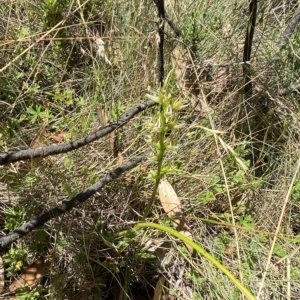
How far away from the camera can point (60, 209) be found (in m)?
1.38

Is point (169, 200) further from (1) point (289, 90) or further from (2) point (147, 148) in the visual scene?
(1) point (289, 90)

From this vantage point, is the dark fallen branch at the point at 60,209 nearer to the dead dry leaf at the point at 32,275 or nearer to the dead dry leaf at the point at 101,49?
the dead dry leaf at the point at 32,275

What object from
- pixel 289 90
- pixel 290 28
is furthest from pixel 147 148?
pixel 290 28

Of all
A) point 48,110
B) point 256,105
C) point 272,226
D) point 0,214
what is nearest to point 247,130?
point 256,105

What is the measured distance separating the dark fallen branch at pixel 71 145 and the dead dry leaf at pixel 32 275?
36 cm

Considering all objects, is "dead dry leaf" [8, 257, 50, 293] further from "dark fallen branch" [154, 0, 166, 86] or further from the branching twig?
the branching twig

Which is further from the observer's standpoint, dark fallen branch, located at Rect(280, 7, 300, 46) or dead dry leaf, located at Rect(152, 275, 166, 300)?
dark fallen branch, located at Rect(280, 7, 300, 46)

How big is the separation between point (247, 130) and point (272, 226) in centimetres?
38

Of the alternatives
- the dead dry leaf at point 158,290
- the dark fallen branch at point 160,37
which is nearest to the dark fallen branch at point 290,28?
the dark fallen branch at point 160,37

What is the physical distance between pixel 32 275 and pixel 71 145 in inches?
17.0

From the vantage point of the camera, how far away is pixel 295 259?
64.1 inches

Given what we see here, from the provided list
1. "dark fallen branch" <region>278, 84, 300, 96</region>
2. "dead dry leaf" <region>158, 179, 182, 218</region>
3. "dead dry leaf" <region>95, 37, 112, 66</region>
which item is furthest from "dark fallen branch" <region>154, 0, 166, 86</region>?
"dark fallen branch" <region>278, 84, 300, 96</region>

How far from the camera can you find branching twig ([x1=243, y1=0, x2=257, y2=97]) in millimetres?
1603

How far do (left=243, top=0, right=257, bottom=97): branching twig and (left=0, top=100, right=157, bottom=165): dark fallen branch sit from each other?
39cm
